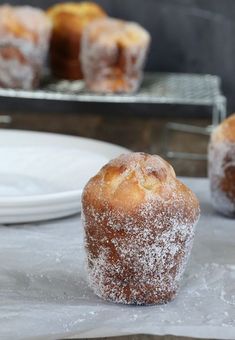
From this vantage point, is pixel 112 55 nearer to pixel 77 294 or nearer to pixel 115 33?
pixel 115 33

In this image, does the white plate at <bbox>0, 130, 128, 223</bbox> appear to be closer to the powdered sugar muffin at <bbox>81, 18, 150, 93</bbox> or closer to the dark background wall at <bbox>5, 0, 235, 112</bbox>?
the powdered sugar muffin at <bbox>81, 18, 150, 93</bbox>

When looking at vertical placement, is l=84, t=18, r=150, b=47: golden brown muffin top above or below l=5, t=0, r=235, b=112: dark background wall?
above

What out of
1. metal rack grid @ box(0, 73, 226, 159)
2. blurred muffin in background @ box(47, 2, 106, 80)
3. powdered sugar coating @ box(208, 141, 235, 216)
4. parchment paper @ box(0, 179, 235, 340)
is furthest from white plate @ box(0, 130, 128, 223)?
blurred muffin in background @ box(47, 2, 106, 80)

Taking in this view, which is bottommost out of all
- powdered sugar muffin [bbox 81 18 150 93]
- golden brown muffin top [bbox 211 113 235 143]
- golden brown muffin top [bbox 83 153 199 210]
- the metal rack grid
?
the metal rack grid

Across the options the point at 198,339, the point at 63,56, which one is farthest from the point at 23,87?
the point at 198,339

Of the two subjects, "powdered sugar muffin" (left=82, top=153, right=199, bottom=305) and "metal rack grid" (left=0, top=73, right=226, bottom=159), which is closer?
"powdered sugar muffin" (left=82, top=153, right=199, bottom=305)

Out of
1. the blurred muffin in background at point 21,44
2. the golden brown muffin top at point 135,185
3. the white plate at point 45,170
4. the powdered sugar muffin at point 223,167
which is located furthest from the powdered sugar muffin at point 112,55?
the golden brown muffin top at point 135,185

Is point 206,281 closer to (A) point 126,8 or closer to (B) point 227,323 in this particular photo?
(B) point 227,323

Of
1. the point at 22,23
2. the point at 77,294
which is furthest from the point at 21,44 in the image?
the point at 77,294
